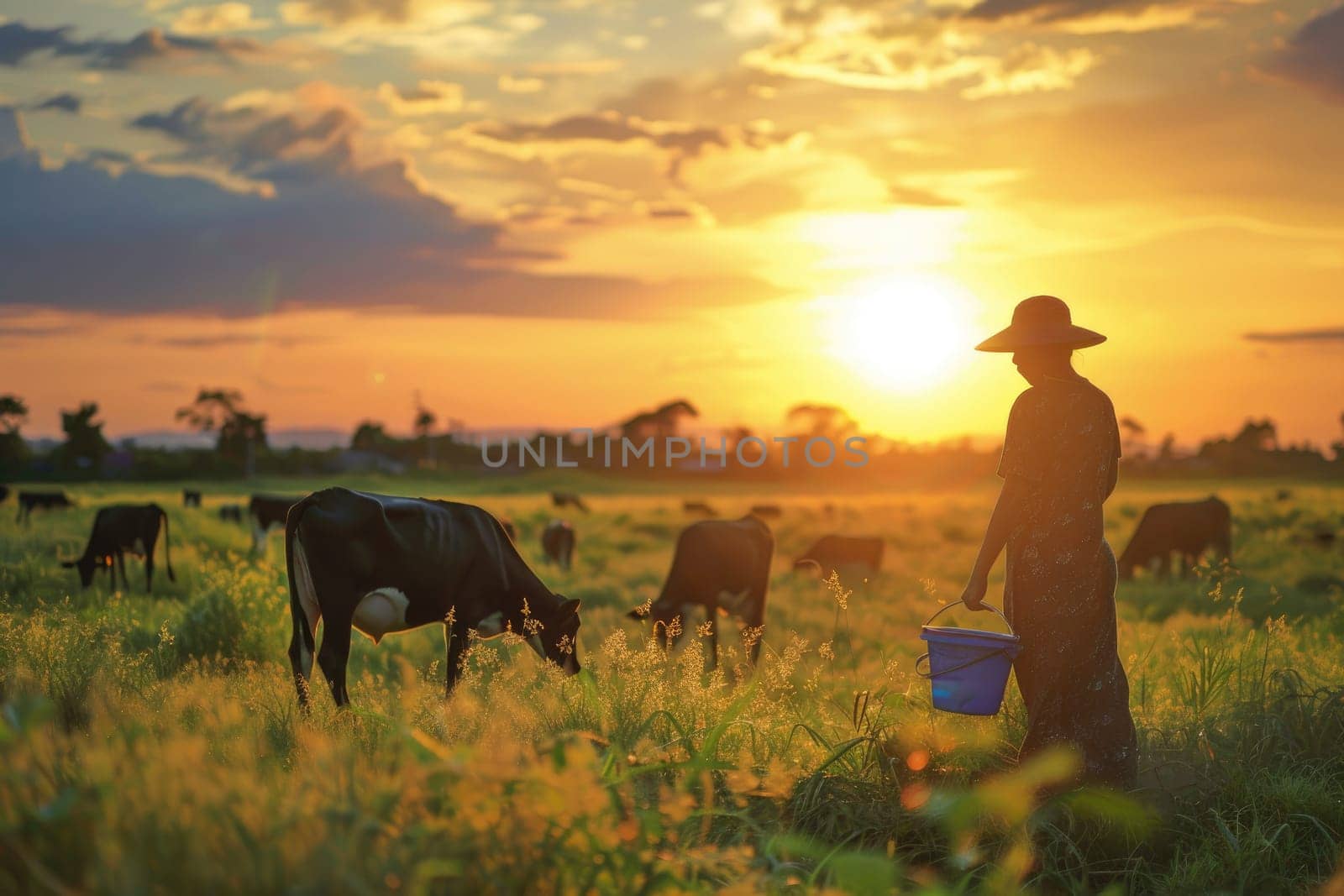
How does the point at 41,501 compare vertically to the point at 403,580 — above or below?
below

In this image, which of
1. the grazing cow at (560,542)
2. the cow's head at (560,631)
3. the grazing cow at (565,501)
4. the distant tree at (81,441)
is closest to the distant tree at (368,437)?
the distant tree at (81,441)

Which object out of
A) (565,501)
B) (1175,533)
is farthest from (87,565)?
(565,501)

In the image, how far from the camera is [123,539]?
1678 centimetres

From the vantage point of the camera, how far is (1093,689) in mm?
6613

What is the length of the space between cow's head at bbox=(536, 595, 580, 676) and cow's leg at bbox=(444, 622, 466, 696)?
2.07ft

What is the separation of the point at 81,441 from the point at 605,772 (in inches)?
3156

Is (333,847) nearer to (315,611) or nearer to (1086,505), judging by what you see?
(1086,505)

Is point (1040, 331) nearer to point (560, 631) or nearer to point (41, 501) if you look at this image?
point (560, 631)

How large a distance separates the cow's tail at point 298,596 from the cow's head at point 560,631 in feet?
6.08

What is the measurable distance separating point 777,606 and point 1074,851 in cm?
1326

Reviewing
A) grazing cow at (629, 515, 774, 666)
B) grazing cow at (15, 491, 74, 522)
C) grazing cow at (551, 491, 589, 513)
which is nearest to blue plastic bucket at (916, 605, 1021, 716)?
grazing cow at (629, 515, 774, 666)

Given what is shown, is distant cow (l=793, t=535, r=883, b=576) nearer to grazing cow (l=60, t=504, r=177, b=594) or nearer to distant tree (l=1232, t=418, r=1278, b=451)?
grazing cow (l=60, t=504, r=177, b=594)

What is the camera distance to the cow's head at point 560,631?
30.9 ft

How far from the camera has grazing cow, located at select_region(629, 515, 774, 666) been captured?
540 inches
